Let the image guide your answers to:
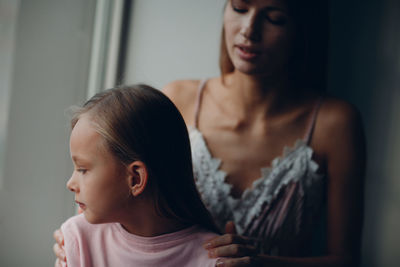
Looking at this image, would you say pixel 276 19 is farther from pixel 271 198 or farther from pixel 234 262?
pixel 234 262

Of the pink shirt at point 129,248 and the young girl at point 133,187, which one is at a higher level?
the young girl at point 133,187

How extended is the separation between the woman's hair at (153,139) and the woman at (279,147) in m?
0.26

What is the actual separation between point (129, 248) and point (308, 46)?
66 cm

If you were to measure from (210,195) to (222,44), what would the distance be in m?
0.42

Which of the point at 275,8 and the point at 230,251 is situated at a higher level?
the point at 275,8

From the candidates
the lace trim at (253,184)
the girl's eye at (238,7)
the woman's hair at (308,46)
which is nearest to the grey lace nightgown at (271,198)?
the lace trim at (253,184)

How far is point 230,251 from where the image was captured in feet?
2.55

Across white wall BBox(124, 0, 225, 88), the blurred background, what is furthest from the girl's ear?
white wall BBox(124, 0, 225, 88)

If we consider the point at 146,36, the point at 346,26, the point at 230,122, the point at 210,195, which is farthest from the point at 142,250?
the point at 346,26

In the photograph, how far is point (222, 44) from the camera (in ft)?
3.91

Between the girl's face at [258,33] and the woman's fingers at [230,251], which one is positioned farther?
the girl's face at [258,33]

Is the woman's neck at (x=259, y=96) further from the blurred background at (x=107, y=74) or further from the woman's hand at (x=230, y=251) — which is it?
the woman's hand at (x=230, y=251)

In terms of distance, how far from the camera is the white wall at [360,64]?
1301mm

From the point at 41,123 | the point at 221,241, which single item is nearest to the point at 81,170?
the point at 221,241
